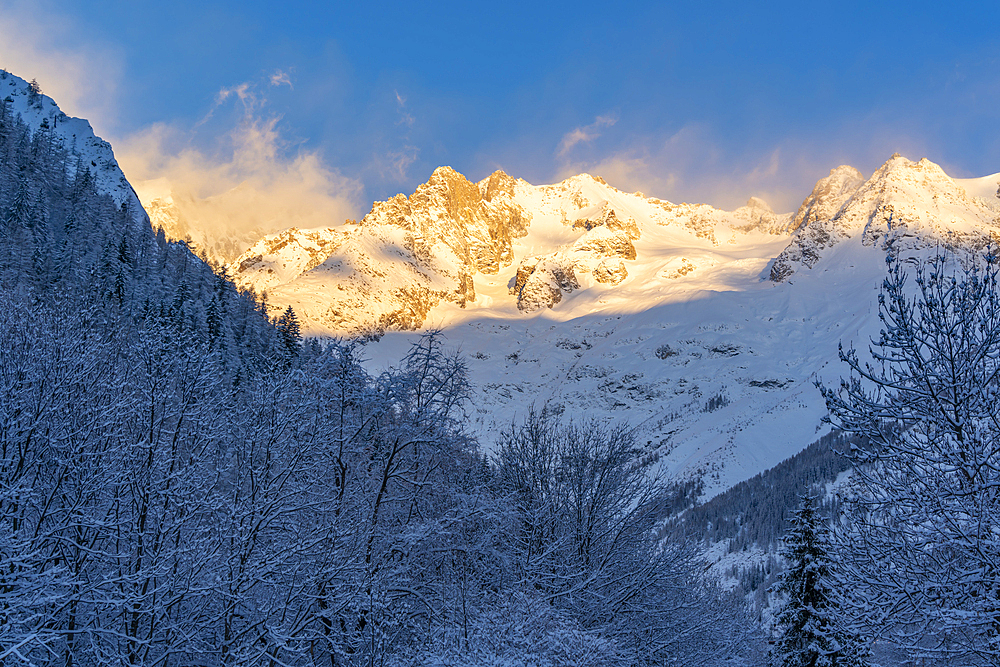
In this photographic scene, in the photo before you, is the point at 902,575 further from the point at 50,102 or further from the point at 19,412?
the point at 50,102

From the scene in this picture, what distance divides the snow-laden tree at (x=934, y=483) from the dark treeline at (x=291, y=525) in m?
6.05

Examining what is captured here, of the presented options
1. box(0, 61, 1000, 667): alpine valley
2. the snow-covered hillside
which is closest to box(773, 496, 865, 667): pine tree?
box(0, 61, 1000, 667): alpine valley

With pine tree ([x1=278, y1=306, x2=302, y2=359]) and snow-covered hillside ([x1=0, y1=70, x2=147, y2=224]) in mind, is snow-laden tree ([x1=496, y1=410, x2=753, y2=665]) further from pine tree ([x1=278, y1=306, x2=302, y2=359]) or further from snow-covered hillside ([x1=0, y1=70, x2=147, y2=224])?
snow-covered hillside ([x1=0, y1=70, x2=147, y2=224])

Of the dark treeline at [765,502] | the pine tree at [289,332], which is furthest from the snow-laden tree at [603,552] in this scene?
the dark treeline at [765,502]

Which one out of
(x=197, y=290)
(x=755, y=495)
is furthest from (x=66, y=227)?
(x=755, y=495)

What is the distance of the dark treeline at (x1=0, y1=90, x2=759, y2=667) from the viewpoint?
10.8 meters

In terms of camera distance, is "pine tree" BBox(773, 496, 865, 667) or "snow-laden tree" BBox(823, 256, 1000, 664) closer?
"snow-laden tree" BBox(823, 256, 1000, 664)

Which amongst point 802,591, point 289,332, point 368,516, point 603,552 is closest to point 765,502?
point 289,332

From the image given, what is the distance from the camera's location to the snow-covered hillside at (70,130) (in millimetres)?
109062

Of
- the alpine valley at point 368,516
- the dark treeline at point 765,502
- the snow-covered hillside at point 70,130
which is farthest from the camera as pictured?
the snow-covered hillside at point 70,130

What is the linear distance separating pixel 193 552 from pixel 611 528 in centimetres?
1251

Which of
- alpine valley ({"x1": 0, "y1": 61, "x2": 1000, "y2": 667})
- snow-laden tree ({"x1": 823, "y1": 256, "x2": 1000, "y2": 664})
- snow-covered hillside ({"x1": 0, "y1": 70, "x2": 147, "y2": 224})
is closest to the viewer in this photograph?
snow-laden tree ({"x1": 823, "y1": 256, "x2": 1000, "y2": 664})

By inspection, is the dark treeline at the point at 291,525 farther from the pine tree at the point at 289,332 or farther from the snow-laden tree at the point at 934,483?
the pine tree at the point at 289,332

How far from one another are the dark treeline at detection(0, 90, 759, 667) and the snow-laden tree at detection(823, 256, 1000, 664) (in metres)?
6.05
